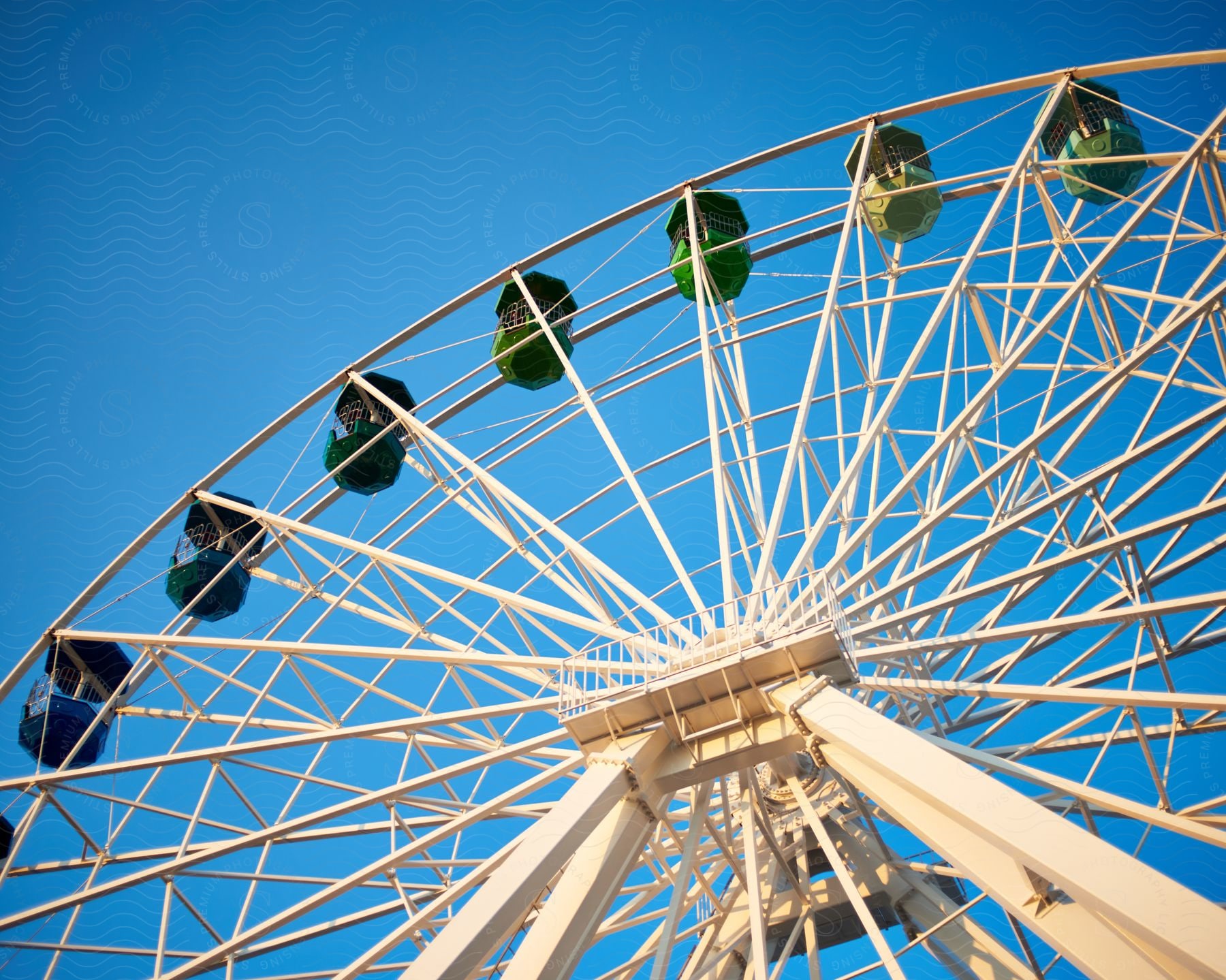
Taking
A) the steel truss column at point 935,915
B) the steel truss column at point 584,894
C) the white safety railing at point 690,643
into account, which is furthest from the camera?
the steel truss column at point 935,915

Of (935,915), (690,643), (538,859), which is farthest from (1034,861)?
(935,915)

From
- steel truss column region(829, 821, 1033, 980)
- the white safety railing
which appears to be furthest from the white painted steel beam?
steel truss column region(829, 821, 1033, 980)

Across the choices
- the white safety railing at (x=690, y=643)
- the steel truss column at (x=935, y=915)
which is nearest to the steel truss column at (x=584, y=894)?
the white safety railing at (x=690, y=643)

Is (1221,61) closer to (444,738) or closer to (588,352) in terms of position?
(444,738)

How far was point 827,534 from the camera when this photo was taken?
35.4 m

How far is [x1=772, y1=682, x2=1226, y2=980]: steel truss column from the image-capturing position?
6.82 m

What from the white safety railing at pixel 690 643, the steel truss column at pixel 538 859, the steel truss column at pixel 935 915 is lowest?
the steel truss column at pixel 935 915

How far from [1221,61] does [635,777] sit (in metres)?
12.2

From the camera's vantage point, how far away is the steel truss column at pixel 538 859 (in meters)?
8.98

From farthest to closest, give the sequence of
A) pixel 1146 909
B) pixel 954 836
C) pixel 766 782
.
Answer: pixel 766 782
pixel 954 836
pixel 1146 909

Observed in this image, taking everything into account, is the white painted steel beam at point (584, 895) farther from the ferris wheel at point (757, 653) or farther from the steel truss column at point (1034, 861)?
the steel truss column at point (1034, 861)

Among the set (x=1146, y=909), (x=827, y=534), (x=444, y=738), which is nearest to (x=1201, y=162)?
(x=1146, y=909)

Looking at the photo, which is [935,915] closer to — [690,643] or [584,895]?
[690,643]

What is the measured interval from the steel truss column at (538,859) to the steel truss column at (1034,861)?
201 centimetres
